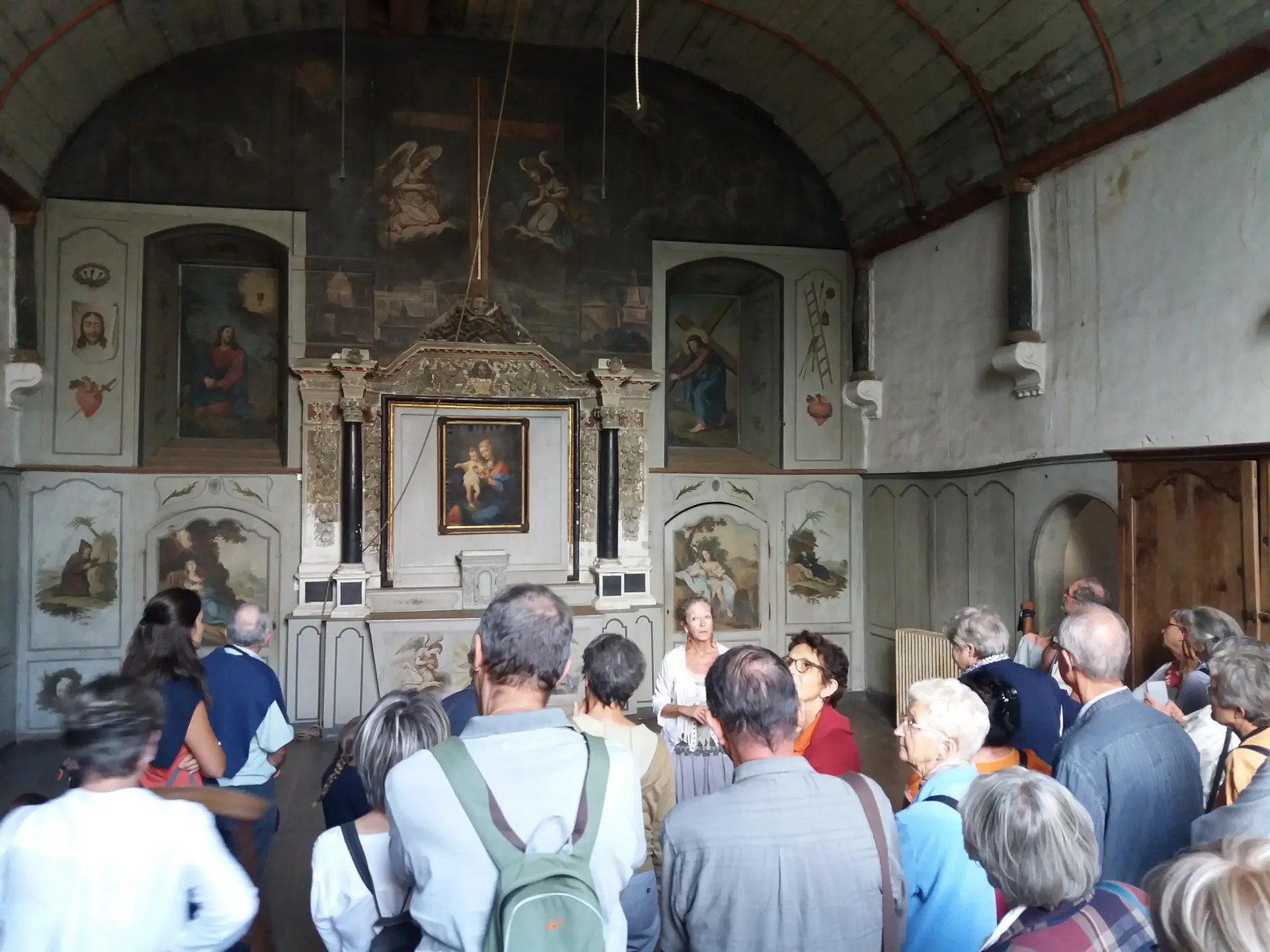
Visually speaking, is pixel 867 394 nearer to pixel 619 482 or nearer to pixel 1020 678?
pixel 619 482

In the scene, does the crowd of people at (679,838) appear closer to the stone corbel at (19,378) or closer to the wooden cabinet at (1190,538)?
the wooden cabinet at (1190,538)

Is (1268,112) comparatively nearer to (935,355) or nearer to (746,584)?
(935,355)

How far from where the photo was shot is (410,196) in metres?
8.94

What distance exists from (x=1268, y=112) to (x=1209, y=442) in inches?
77.2

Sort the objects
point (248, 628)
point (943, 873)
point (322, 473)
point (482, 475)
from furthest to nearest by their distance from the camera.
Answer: point (482, 475) < point (322, 473) < point (248, 628) < point (943, 873)

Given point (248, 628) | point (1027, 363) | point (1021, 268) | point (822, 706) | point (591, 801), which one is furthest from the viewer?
point (1021, 268)

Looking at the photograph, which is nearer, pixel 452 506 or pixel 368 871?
pixel 368 871

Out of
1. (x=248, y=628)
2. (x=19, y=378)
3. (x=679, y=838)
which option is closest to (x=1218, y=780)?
(x=679, y=838)

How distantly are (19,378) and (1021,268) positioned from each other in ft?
28.0

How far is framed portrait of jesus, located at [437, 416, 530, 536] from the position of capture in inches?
350

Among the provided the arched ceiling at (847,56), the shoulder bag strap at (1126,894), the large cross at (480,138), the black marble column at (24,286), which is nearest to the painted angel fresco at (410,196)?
the large cross at (480,138)

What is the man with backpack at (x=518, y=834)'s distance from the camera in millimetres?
1465

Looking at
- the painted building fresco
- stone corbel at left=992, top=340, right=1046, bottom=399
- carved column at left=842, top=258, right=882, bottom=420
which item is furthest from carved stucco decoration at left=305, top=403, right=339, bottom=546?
stone corbel at left=992, top=340, right=1046, bottom=399

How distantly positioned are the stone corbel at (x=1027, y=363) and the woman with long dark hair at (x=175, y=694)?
633 centimetres
